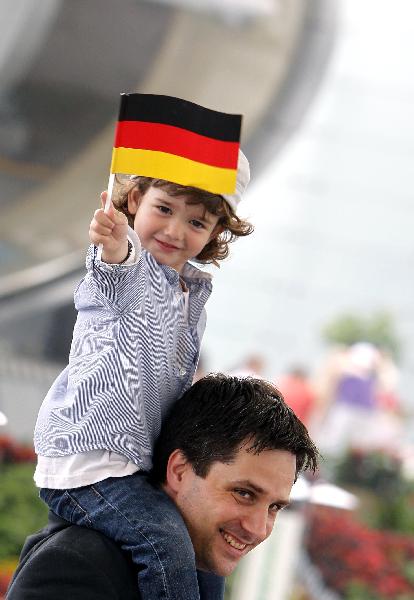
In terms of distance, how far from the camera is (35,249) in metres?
7.81

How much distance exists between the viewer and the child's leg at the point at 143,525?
167cm

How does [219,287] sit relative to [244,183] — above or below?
below

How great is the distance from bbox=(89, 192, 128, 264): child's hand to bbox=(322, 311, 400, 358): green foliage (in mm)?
13610

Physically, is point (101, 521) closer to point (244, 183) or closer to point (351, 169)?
point (244, 183)

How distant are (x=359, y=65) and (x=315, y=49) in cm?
1747

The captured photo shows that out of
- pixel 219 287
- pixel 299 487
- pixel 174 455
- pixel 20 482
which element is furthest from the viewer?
pixel 219 287

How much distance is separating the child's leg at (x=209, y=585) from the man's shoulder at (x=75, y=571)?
0.61 ft

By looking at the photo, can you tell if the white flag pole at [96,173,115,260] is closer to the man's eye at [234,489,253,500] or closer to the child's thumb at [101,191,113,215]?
the child's thumb at [101,191,113,215]

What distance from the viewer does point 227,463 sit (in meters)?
1.74

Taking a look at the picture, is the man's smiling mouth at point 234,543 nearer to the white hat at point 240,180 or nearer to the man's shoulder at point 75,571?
the man's shoulder at point 75,571

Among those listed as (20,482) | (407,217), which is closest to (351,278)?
(407,217)

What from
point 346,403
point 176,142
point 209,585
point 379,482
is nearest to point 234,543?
point 209,585

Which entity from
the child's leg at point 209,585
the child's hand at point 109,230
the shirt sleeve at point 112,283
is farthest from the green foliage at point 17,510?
the child's hand at point 109,230

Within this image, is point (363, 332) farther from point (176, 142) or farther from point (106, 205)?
point (106, 205)
